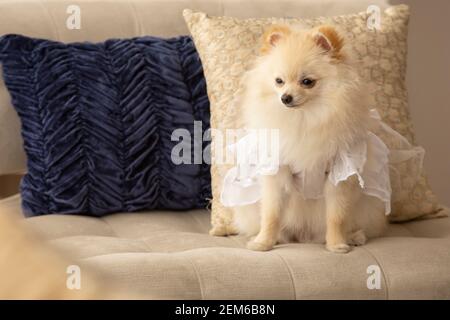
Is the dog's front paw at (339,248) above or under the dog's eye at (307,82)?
under

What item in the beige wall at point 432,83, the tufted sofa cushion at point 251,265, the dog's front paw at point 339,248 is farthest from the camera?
the beige wall at point 432,83

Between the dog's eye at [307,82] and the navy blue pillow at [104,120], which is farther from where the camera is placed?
the navy blue pillow at [104,120]

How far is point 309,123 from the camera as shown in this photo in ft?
5.69

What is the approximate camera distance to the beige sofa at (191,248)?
58.6 inches

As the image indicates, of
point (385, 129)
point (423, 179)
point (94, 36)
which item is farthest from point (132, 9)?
point (423, 179)

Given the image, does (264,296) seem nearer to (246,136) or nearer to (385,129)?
(246,136)

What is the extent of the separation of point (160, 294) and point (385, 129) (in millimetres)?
837

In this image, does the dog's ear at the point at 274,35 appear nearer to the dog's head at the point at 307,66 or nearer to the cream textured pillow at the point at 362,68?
the dog's head at the point at 307,66

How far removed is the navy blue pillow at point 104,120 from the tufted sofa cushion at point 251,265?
0.52 feet

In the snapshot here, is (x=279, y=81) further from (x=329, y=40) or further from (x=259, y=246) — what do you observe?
(x=259, y=246)

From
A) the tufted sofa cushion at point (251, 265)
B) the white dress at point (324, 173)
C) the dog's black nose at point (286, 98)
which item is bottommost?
the tufted sofa cushion at point (251, 265)

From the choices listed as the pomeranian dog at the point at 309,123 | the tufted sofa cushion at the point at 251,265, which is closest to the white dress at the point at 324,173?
the pomeranian dog at the point at 309,123

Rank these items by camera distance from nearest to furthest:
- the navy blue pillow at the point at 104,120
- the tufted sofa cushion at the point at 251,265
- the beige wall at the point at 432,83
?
1. the tufted sofa cushion at the point at 251,265
2. the navy blue pillow at the point at 104,120
3. the beige wall at the point at 432,83

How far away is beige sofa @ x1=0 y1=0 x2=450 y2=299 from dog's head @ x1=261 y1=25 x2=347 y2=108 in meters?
0.38
